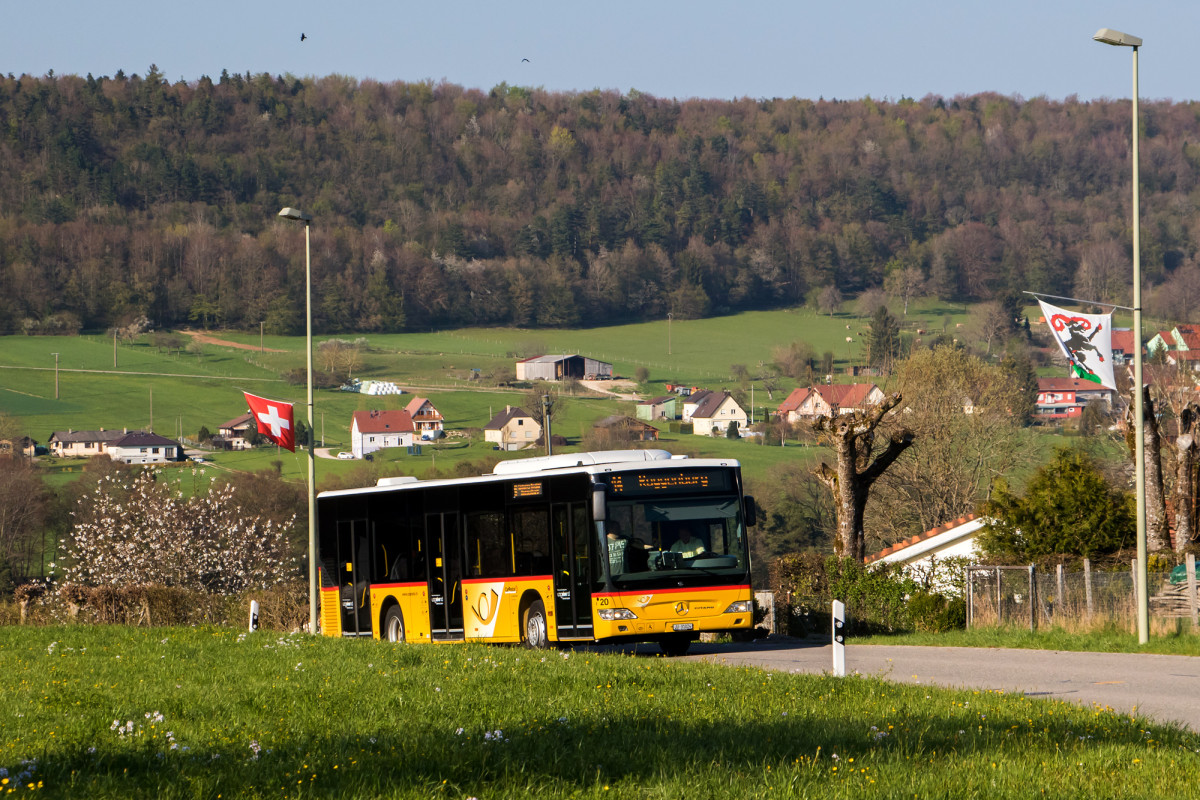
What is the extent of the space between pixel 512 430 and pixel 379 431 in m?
13.2

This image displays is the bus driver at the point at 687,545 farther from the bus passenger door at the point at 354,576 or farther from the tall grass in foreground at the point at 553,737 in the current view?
the bus passenger door at the point at 354,576

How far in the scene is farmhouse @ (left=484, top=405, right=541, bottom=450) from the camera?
115625 mm

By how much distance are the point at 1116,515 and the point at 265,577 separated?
4321cm

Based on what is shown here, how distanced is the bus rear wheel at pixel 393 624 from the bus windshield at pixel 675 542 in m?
5.94

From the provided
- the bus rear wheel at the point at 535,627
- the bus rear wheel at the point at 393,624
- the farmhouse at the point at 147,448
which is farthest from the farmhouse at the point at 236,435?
the bus rear wheel at the point at 535,627

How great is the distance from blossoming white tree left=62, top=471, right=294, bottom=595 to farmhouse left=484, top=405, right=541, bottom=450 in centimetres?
4862

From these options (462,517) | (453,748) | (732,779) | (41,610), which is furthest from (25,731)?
(41,610)

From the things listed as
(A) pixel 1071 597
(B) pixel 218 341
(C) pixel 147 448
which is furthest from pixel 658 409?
(A) pixel 1071 597

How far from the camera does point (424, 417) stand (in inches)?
4803

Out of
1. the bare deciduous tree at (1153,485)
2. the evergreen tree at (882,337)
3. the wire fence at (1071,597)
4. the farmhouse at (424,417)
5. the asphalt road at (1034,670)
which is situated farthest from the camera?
the evergreen tree at (882,337)

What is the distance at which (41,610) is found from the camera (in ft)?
104

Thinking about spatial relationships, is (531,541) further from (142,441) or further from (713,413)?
(713,413)

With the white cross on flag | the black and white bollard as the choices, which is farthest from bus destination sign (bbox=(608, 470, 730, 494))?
the black and white bollard

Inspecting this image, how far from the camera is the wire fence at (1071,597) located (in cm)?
2102
